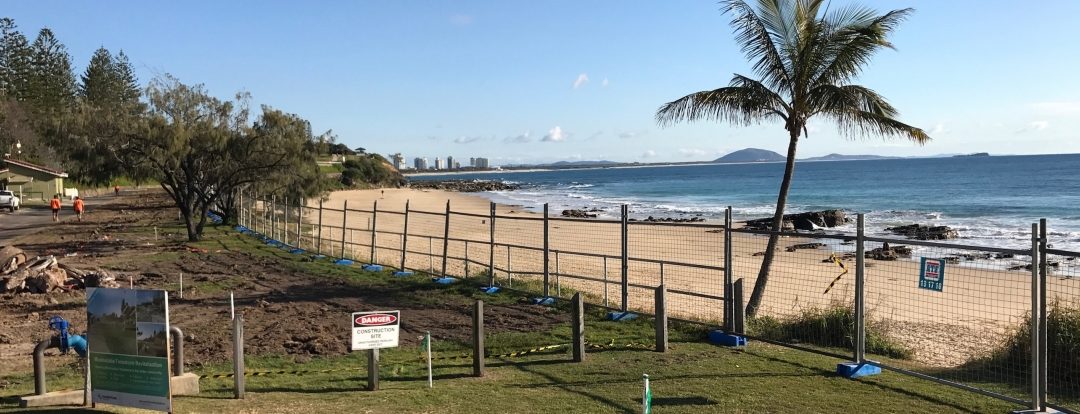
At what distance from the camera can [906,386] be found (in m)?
8.41

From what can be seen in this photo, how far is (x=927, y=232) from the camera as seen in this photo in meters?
34.2

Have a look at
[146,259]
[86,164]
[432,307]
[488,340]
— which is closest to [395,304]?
[432,307]

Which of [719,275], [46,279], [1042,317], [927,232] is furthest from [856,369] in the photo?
[927,232]

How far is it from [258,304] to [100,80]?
7959 cm

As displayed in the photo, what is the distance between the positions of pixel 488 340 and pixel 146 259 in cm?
1482

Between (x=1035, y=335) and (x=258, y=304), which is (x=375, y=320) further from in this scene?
(x=258, y=304)

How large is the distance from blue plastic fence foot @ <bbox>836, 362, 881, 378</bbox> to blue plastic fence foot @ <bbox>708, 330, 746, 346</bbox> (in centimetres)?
178

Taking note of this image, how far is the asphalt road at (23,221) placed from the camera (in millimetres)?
31781

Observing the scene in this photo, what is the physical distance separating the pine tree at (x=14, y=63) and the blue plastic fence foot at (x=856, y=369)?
3512 inches

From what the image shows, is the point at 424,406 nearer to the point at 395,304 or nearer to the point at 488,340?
the point at 488,340

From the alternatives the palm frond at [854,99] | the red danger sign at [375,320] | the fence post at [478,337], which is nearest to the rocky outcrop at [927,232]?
the palm frond at [854,99]

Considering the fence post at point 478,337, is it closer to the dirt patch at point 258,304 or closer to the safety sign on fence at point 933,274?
the dirt patch at point 258,304

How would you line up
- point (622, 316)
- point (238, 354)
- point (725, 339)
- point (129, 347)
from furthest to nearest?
point (622, 316), point (725, 339), point (238, 354), point (129, 347)

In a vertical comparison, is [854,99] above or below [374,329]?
above
